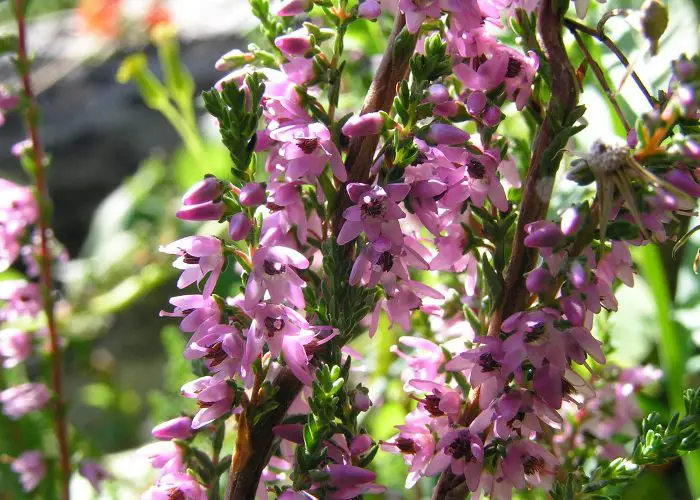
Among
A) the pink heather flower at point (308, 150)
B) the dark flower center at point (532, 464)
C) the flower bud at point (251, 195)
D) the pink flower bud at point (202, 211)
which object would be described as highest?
the pink heather flower at point (308, 150)

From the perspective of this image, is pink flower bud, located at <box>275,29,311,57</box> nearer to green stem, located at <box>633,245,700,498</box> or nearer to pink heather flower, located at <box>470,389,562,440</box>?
pink heather flower, located at <box>470,389,562,440</box>

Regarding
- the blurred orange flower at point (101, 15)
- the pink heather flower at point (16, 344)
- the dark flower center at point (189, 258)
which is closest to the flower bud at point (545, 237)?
the dark flower center at point (189, 258)

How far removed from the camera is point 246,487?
59 cm

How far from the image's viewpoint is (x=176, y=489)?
59 cm

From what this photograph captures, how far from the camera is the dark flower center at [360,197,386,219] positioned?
0.52 meters

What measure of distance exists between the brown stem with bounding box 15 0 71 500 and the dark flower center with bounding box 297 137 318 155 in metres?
0.52

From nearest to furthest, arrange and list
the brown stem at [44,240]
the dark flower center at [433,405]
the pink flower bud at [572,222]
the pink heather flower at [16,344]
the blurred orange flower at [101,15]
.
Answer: the pink flower bud at [572,222] < the dark flower center at [433,405] < the brown stem at [44,240] < the pink heather flower at [16,344] < the blurred orange flower at [101,15]

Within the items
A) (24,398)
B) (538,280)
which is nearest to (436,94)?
(538,280)

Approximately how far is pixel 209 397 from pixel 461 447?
0.54ft

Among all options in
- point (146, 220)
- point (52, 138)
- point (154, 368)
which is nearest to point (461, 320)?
point (146, 220)

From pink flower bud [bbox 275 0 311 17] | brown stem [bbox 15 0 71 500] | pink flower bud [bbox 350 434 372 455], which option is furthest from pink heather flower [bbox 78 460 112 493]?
pink flower bud [bbox 275 0 311 17]

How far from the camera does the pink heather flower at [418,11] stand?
52 centimetres

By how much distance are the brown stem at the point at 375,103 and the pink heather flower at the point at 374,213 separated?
0.05 metres

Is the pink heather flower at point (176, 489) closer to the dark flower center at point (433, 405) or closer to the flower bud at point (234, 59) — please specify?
the dark flower center at point (433, 405)
